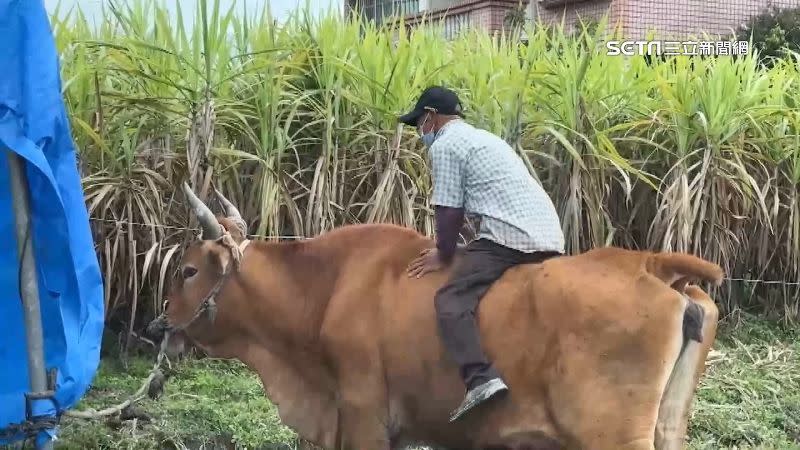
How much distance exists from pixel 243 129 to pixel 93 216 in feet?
3.43

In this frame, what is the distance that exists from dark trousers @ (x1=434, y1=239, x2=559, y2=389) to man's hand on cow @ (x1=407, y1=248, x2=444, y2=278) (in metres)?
0.09

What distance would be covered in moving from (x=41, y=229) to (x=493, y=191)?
170cm

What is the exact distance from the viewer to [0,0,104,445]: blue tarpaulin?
10.5ft

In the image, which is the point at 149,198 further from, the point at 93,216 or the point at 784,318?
the point at 784,318

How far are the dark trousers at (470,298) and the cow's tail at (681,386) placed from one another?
0.62m

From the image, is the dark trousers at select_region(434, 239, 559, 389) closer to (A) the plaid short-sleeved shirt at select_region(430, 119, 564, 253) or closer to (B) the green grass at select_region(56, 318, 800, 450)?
(A) the plaid short-sleeved shirt at select_region(430, 119, 564, 253)

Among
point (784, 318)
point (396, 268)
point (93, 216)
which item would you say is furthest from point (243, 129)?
point (784, 318)

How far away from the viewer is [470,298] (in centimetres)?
356

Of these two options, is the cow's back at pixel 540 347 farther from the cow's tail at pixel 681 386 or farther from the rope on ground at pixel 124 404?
the rope on ground at pixel 124 404

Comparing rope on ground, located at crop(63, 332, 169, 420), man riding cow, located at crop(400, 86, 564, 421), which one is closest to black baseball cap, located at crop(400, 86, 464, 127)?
man riding cow, located at crop(400, 86, 564, 421)

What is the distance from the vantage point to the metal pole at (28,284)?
3184 mm
